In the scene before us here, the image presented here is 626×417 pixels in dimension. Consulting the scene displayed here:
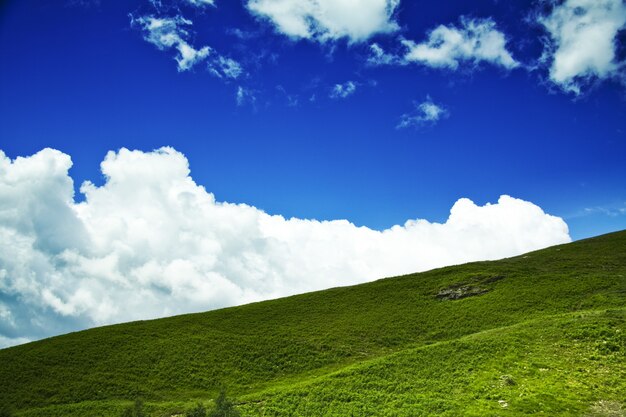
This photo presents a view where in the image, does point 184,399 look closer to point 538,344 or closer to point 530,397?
point 530,397

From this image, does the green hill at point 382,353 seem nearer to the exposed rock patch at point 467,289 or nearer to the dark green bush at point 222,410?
the exposed rock patch at point 467,289

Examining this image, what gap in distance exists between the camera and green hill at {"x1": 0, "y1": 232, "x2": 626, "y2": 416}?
2959cm

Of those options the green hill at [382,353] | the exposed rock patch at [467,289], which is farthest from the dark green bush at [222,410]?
the exposed rock patch at [467,289]

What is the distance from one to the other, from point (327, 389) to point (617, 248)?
69.1 m

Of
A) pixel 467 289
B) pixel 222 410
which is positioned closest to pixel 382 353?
pixel 467 289

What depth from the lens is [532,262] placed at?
74.4 metres

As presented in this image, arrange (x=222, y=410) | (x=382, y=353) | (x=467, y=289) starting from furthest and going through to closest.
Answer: (x=467, y=289)
(x=382, y=353)
(x=222, y=410)

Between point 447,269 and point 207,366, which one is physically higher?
point 447,269

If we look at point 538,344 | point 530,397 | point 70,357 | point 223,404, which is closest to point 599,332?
point 538,344

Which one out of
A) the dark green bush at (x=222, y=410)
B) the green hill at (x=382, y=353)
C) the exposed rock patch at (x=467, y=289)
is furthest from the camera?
the exposed rock patch at (x=467, y=289)

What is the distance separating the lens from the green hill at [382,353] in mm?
29594

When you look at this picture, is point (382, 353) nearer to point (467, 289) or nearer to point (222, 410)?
point (467, 289)

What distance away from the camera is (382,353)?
46438mm

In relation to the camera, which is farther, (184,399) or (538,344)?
(184,399)
